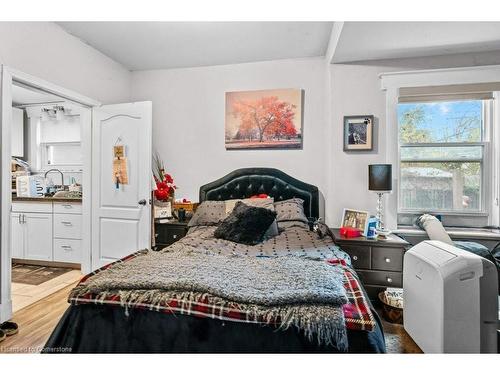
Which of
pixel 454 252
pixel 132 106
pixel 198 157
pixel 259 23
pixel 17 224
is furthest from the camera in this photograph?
pixel 17 224

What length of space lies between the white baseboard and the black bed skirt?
1.30m

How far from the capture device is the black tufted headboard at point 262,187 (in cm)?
321

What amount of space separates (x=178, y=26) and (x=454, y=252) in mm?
2869

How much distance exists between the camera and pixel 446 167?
293 centimetres

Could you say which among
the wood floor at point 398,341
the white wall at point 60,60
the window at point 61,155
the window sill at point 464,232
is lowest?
the wood floor at point 398,341

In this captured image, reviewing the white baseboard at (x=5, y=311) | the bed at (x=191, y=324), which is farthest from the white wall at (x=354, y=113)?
the white baseboard at (x=5, y=311)

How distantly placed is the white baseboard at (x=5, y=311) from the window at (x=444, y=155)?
12.2ft

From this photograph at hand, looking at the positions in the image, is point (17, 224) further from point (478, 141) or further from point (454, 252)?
point (478, 141)

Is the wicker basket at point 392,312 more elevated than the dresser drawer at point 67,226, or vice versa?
the dresser drawer at point 67,226

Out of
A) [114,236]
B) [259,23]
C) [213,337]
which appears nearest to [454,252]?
[213,337]

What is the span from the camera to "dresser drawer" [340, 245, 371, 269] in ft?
7.95

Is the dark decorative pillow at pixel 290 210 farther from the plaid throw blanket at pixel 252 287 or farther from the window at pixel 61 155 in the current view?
the window at pixel 61 155

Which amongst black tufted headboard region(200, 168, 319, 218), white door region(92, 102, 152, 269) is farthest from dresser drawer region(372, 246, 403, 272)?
white door region(92, 102, 152, 269)

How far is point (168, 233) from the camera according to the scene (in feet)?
10.3
